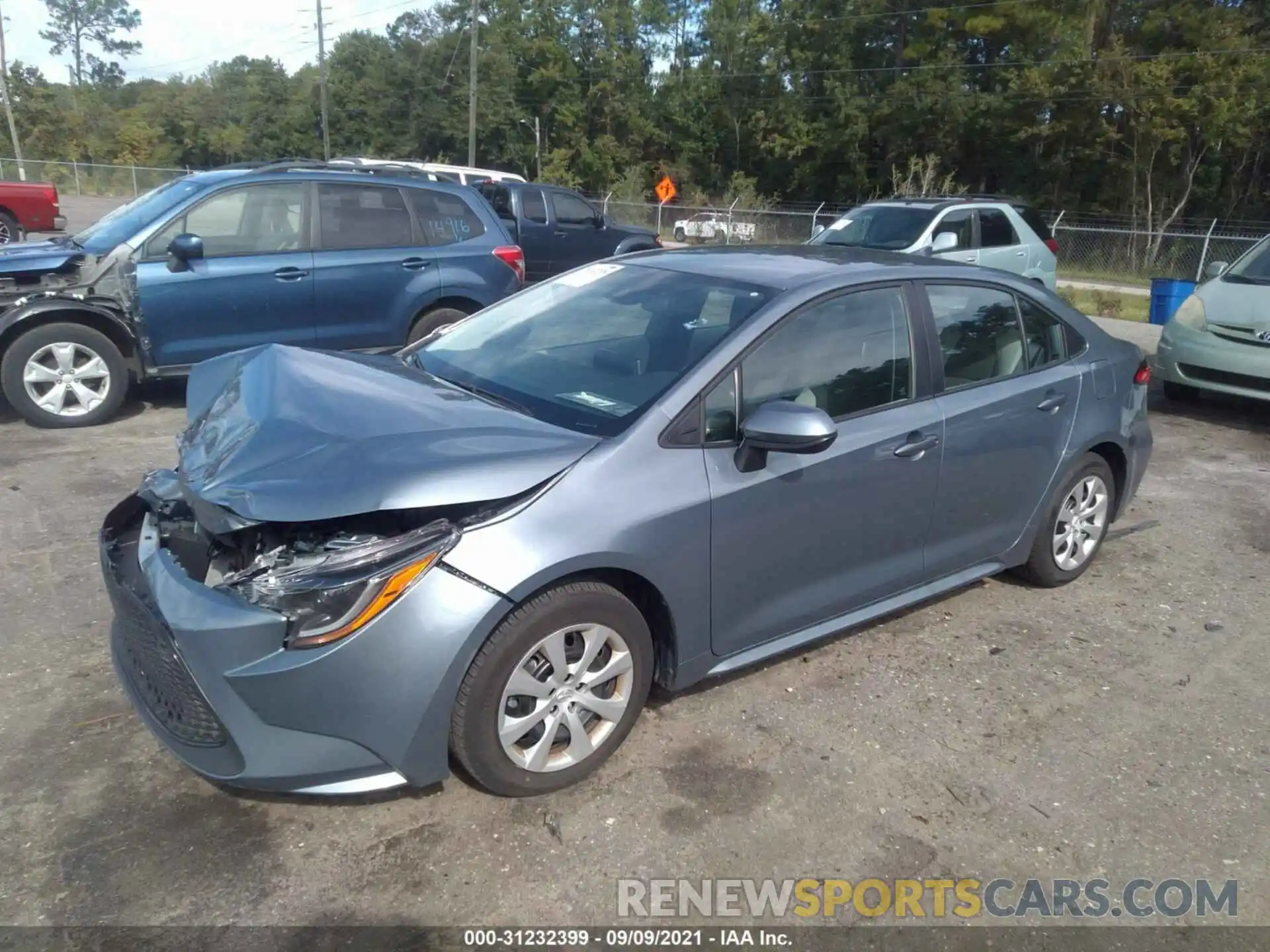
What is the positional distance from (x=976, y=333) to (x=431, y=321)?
503 centimetres

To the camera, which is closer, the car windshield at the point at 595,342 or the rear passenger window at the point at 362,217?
the car windshield at the point at 595,342

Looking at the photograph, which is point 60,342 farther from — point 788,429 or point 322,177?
point 788,429

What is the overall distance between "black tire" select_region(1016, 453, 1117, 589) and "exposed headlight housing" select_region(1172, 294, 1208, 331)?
4.52 meters

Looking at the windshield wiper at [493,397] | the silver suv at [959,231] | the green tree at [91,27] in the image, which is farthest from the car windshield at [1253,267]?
the green tree at [91,27]

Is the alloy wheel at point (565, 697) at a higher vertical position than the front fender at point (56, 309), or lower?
lower

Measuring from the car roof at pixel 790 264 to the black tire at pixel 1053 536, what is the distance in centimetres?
110

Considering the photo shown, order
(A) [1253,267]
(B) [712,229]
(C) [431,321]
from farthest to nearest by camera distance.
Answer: (B) [712,229], (A) [1253,267], (C) [431,321]

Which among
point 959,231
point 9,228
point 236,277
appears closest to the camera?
point 236,277

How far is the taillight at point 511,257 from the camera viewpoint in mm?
8445

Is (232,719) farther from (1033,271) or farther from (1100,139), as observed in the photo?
(1100,139)

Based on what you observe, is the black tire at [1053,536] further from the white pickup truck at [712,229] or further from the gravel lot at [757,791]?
the white pickup truck at [712,229]

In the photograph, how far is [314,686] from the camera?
2.68 metres

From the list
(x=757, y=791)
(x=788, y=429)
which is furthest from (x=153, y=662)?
(x=788, y=429)

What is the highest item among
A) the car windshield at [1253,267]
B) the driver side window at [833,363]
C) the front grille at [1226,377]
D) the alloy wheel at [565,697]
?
the car windshield at [1253,267]
